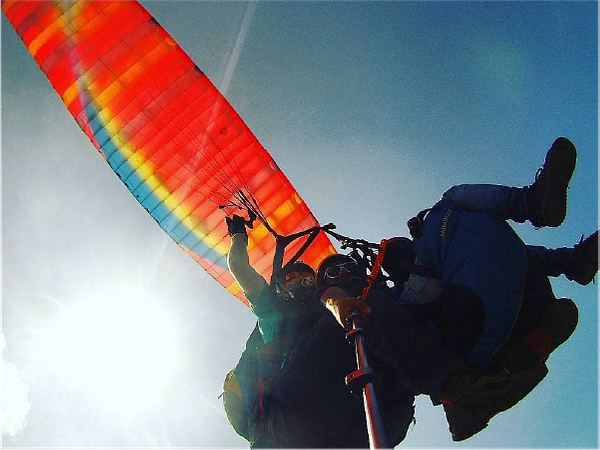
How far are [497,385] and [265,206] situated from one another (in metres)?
5.66

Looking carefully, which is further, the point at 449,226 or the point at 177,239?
the point at 177,239

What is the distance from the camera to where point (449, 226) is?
3.21 meters

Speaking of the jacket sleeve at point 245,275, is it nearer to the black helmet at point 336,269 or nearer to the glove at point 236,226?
the black helmet at point 336,269

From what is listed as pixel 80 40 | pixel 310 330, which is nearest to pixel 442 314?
pixel 310 330

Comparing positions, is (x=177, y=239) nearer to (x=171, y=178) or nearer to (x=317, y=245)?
(x=171, y=178)

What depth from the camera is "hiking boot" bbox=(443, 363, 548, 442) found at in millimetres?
2857

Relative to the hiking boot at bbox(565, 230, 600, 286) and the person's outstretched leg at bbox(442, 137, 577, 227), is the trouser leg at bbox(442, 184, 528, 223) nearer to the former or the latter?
the person's outstretched leg at bbox(442, 137, 577, 227)

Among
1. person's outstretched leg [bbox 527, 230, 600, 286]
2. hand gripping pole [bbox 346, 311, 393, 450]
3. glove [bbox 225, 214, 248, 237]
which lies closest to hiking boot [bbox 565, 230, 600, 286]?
person's outstretched leg [bbox 527, 230, 600, 286]

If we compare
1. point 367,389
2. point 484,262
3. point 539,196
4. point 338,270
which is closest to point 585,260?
point 539,196

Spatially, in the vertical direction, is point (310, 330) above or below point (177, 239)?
below

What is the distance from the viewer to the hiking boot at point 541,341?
2.88 m

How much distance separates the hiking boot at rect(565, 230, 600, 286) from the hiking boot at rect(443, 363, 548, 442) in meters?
0.77

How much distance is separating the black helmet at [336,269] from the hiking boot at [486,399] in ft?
3.89

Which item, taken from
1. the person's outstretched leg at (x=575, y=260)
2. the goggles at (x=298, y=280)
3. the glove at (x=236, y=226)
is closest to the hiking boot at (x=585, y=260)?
the person's outstretched leg at (x=575, y=260)
